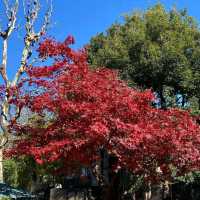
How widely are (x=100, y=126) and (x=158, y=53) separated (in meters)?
11.1

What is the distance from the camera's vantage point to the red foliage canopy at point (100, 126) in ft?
46.7

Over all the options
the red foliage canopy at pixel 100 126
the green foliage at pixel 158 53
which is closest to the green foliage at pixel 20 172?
the green foliage at pixel 158 53

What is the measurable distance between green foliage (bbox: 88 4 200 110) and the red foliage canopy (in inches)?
328

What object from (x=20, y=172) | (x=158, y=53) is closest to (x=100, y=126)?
(x=158, y=53)

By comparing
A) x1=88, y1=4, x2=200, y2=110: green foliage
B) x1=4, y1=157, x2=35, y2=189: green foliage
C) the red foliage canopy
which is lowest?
the red foliage canopy

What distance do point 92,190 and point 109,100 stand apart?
7.14 meters

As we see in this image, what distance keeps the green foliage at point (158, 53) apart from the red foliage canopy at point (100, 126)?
27.3ft

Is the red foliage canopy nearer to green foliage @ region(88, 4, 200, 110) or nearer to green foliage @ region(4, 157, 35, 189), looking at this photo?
green foliage @ region(88, 4, 200, 110)

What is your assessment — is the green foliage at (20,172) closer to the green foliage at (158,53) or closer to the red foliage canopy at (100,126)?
the green foliage at (158,53)

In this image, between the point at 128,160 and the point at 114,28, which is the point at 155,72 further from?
the point at 128,160

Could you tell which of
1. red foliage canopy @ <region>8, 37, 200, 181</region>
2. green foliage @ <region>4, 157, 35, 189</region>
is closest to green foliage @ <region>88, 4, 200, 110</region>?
red foliage canopy @ <region>8, 37, 200, 181</region>

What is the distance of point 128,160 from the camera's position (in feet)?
48.5

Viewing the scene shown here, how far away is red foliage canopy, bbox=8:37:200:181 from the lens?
14.2 m

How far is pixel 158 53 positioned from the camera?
24062mm
